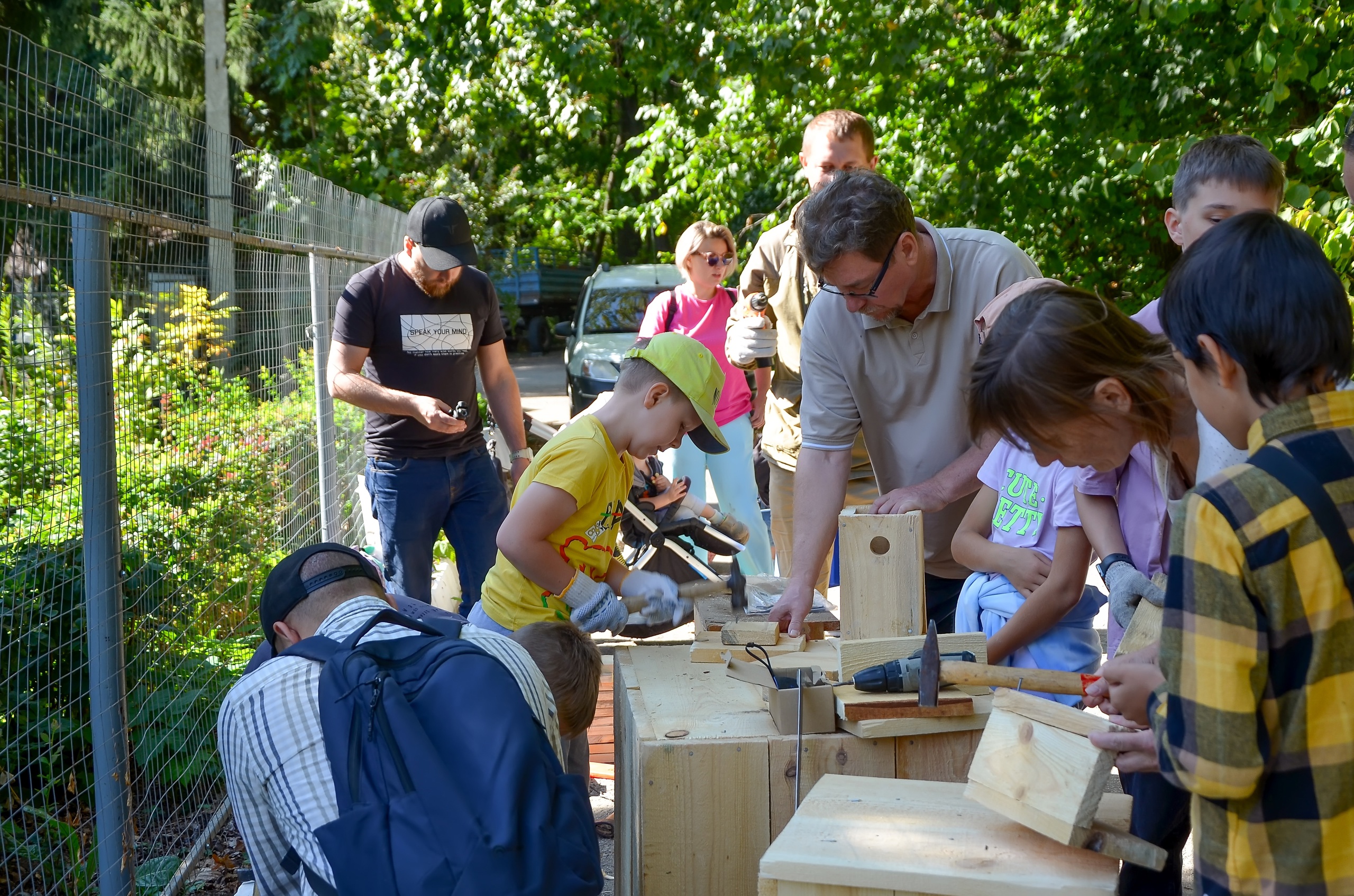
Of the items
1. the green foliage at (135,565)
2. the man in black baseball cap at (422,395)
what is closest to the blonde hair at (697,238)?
the man in black baseball cap at (422,395)

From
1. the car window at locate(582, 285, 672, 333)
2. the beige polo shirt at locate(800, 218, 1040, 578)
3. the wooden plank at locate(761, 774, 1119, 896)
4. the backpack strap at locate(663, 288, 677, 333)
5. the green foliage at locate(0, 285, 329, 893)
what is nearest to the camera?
the wooden plank at locate(761, 774, 1119, 896)

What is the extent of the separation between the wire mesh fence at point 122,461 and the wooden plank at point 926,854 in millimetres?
2061

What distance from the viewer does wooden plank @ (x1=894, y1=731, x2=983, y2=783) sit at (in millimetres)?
2250

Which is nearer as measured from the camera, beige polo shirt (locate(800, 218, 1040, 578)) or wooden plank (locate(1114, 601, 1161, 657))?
wooden plank (locate(1114, 601, 1161, 657))

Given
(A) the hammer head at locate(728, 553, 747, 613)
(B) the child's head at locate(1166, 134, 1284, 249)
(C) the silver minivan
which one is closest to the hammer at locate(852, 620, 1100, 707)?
(A) the hammer head at locate(728, 553, 747, 613)

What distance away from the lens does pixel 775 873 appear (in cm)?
171

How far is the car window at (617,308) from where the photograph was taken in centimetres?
1132

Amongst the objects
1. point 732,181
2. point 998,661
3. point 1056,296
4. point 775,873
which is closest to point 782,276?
point 998,661

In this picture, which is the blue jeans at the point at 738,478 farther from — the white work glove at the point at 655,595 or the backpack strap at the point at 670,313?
the white work glove at the point at 655,595

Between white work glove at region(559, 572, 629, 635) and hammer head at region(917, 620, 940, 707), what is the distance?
3.54 ft

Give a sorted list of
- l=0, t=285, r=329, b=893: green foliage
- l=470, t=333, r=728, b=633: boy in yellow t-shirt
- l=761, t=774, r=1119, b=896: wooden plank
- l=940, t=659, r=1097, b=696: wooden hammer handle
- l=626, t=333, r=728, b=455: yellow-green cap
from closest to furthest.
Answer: l=761, t=774, r=1119, b=896: wooden plank → l=940, t=659, r=1097, b=696: wooden hammer handle → l=470, t=333, r=728, b=633: boy in yellow t-shirt → l=626, t=333, r=728, b=455: yellow-green cap → l=0, t=285, r=329, b=893: green foliage

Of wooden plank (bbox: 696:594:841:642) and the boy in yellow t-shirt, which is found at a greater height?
the boy in yellow t-shirt

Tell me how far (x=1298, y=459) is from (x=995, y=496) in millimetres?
1533

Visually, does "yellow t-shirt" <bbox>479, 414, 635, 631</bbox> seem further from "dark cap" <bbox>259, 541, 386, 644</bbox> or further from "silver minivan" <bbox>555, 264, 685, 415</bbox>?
"silver minivan" <bbox>555, 264, 685, 415</bbox>
